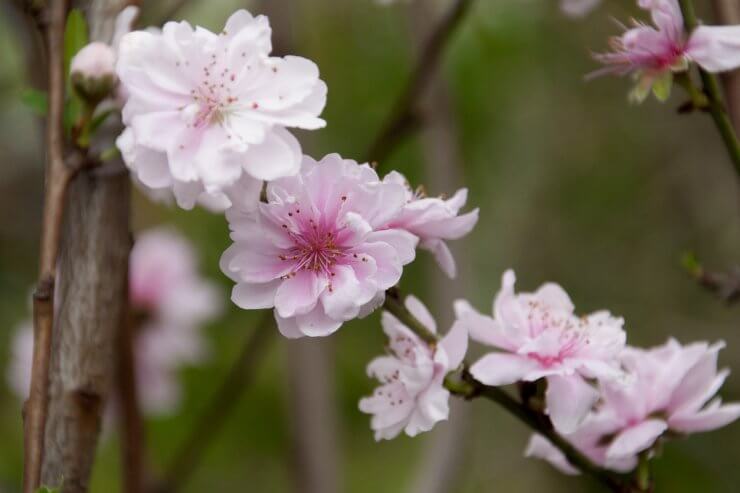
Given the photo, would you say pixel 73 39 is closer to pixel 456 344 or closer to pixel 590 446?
pixel 456 344

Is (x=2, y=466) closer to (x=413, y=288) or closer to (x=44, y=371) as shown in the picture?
(x=413, y=288)

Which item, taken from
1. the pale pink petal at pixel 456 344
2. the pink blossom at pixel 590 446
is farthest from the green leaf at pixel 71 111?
the pink blossom at pixel 590 446

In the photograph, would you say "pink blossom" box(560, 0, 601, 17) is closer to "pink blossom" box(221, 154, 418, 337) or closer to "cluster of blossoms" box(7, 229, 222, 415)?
"pink blossom" box(221, 154, 418, 337)

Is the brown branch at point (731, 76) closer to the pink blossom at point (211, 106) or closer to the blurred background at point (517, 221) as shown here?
the pink blossom at point (211, 106)

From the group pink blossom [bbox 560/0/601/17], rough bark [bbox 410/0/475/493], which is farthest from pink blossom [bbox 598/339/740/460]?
rough bark [bbox 410/0/475/493]

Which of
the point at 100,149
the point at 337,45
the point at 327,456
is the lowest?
the point at 327,456

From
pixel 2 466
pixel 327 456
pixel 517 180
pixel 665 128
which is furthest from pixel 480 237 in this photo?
pixel 327 456
